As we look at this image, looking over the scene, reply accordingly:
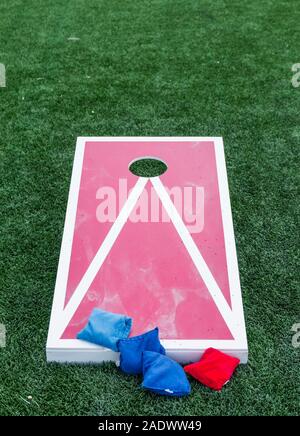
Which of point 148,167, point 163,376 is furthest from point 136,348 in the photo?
point 148,167

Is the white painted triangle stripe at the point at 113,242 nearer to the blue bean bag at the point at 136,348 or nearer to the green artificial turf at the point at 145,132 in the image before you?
the green artificial turf at the point at 145,132

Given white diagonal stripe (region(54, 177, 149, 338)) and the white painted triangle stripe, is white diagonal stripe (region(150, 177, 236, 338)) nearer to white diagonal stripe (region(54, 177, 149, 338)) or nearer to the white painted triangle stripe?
the white painted triangle stripe

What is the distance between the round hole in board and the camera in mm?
5496

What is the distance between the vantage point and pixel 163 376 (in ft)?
12.0

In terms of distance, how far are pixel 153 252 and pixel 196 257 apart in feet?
1.15

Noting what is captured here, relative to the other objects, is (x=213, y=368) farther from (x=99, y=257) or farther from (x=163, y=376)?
(x=99, y=257)

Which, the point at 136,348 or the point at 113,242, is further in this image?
the point at 113,242

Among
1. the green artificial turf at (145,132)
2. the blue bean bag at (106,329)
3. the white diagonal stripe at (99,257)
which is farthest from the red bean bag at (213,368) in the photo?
the white diagonal stripe at (99,257)

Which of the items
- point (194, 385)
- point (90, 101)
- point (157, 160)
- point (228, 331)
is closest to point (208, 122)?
point (157, 160)

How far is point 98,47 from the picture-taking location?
7777mm

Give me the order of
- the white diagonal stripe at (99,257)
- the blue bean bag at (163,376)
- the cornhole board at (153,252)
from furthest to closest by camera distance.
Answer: the white diagonal stripe at (99,257)
the cornhole board at (153,252)
the blue bean bag at (163,376)

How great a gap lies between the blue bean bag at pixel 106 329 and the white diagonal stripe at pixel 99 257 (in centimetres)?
20

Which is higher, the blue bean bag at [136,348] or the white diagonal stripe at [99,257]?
the blue bean bag at [136,348]

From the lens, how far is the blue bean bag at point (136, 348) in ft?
12.3
